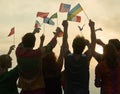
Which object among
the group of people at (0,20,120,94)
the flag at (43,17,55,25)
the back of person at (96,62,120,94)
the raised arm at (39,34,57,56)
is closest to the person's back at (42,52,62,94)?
the group of people at (0,20,120,94)

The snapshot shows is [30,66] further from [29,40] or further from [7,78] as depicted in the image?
[7,78]

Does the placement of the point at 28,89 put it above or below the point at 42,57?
below

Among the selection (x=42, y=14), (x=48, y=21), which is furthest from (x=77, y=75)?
(x=42, y=14)

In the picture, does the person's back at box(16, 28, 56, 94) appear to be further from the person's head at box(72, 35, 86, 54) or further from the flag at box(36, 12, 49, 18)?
the flag at box(36, 12, 49, 18)

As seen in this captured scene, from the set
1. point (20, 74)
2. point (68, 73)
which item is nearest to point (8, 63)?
point (20, 74)

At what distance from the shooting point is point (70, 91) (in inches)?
467

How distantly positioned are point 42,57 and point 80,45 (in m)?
1.09

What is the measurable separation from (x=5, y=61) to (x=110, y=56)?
9.43 ft

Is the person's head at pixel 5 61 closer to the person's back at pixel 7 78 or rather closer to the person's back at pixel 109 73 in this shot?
the person's back at pixel 7 78

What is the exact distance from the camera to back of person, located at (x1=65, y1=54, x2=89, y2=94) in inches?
462

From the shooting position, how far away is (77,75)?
11766 mm

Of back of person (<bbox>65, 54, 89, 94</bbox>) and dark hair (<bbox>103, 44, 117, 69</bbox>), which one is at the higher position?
dark hair (<bbox>103, 44, 117, 69</bbox>)

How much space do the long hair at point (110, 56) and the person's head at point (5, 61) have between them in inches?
102

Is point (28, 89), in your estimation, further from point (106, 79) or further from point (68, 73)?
point (106, 79)
